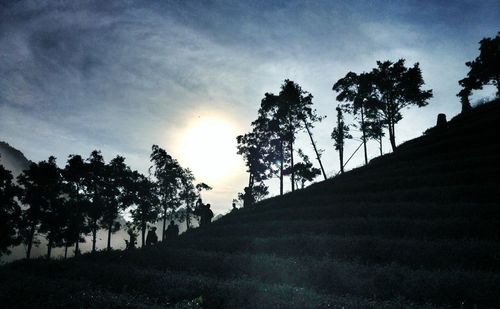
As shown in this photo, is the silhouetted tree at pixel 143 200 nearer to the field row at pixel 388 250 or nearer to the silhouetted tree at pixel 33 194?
the silhouetted tree at pixel 33 194

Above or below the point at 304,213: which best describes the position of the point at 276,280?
below

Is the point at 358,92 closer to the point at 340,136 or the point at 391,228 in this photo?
the point at 340,136

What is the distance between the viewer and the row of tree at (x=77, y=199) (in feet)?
141

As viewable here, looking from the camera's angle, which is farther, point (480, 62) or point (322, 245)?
point (480, 62)

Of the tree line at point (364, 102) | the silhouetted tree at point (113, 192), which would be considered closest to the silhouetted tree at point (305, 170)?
the tree line at point (364, 102)

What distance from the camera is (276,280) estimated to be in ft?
50.0

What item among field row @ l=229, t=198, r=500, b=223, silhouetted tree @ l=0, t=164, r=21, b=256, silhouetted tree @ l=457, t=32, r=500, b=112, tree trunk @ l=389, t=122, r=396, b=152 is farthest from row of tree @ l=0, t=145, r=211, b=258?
silhouetted tree @ l=457, t=32, r=500, b=112

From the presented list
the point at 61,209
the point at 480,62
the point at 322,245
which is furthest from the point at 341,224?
the point at 480,62

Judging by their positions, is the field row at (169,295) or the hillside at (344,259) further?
the hillside at (344,259)

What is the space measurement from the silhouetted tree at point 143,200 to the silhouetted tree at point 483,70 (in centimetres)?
5593

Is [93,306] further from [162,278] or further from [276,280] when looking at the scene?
[276,280]

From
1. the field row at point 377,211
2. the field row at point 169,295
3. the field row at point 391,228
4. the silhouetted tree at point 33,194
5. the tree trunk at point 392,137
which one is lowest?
the field row at point 169,295

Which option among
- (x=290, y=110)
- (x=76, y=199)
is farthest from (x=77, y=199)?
(x=290, y=110)

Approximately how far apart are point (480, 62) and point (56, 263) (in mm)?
65666
